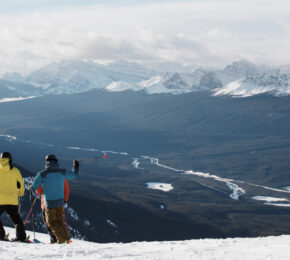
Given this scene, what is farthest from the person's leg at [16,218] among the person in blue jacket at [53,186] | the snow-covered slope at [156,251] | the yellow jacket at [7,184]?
the person in blue jacket at [53,186]

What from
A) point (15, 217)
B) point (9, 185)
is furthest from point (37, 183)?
point (15, 217)

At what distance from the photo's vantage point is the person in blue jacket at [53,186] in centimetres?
2205

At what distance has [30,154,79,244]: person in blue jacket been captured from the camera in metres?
22.0

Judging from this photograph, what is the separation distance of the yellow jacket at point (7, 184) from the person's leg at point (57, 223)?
1.52 metres

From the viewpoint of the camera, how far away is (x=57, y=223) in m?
22.7

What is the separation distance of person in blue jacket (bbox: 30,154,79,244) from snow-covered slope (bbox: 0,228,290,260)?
3.88ft

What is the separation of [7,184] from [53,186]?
184cm

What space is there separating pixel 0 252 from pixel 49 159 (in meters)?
4.25

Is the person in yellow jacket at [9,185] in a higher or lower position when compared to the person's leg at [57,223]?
higher

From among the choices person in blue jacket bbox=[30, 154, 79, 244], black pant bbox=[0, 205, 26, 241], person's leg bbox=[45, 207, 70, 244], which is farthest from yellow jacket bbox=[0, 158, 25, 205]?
person's leg bbox=[45, 207, 70, 244]

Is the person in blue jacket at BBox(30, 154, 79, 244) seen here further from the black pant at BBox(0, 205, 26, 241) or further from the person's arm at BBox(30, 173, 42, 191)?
the black pant at BBox(0, 205, 26, 241)

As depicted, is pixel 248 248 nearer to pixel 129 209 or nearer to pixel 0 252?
pixel 0 252

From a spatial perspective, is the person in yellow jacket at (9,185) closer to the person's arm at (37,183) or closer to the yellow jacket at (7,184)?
the yellow jacket at (7,184)

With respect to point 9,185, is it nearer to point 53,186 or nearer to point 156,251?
point 53,186
